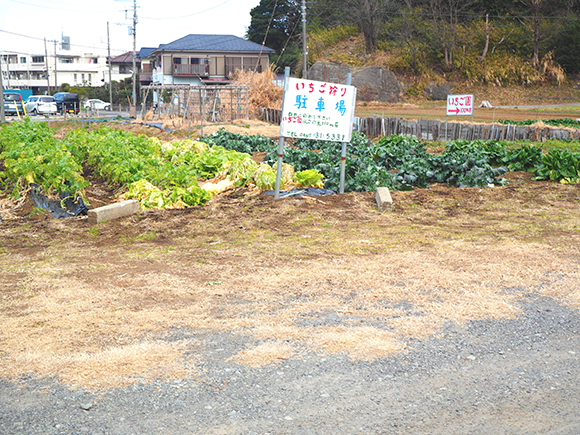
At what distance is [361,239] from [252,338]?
3.57m

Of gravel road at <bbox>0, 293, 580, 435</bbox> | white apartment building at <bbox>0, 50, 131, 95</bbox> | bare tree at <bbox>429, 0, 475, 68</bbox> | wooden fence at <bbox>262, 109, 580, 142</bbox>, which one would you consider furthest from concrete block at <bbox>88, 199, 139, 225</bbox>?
white apartment building at <bbox>0, 50, 131, 95</bbox>

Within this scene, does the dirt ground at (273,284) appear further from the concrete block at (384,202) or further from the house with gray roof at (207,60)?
the house with gray roof at (207,60)

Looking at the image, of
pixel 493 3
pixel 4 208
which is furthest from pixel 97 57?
pixel 4 208

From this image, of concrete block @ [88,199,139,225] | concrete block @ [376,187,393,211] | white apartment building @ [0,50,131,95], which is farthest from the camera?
white apartment building @ [0,50,131,95]

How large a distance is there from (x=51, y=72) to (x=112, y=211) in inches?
3660

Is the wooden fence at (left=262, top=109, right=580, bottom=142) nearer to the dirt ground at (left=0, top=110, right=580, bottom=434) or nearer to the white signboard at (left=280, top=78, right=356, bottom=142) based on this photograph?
the dirt ground at (left=0, top=110, right=580, bottom=434)

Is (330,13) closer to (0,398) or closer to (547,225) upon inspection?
(547,225)

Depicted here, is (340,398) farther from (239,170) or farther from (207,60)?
(207,60)

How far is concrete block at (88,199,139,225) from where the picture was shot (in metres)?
8.67

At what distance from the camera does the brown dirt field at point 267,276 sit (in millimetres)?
4395

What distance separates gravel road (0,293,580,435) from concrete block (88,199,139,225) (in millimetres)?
4936

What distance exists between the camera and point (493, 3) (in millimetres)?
55312

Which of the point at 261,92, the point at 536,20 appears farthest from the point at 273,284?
the point at 536,20

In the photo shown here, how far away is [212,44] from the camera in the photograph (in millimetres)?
61406
